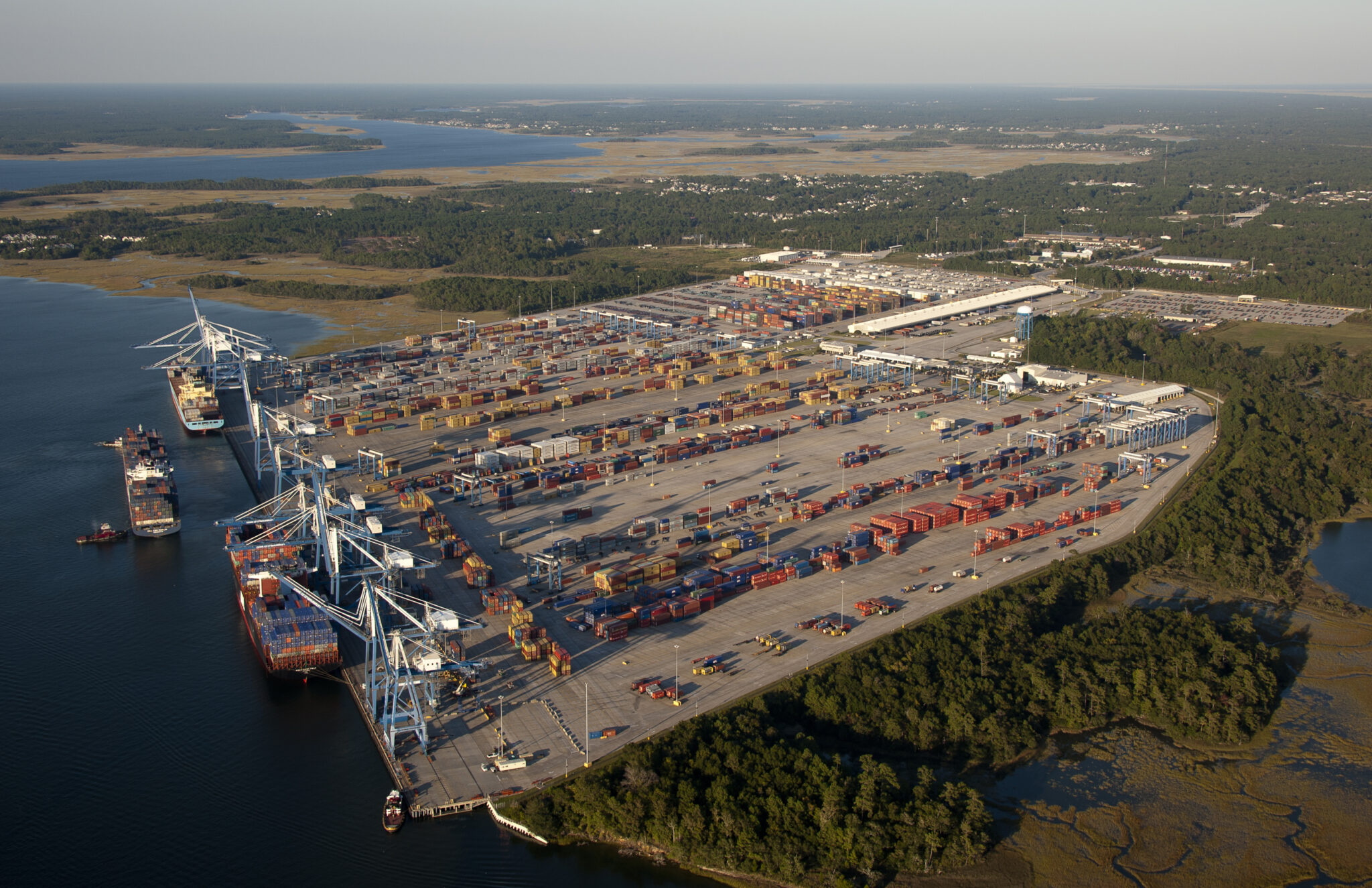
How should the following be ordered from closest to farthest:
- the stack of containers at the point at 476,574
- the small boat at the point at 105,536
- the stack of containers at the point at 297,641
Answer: the stack of containers at the point at 297,641, the stack of containers at the point at 476,574, the small boat at the point at 105,536

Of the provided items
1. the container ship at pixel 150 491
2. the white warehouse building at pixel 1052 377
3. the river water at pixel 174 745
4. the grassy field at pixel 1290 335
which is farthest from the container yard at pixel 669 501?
the grassy field at pixel 1290 335

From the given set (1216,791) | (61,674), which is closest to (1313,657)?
(1216,791)

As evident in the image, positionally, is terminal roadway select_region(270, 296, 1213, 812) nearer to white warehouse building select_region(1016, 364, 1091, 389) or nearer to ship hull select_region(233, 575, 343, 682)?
white warehouse building select_region(1016, 364, 1091, 389)

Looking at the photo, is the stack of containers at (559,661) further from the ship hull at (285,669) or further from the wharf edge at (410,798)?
the ship hull at (285,669)

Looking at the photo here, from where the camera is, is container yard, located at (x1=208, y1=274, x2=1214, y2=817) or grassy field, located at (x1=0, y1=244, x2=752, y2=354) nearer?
container yard, located at (x1=208, y1=274, x2=1214, y2=817)

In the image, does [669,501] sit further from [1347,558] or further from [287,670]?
[1347,558]

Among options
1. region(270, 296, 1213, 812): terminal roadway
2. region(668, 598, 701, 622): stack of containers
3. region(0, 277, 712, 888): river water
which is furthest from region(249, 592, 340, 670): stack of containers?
region(668, 598, 701, 622): stack of containers
